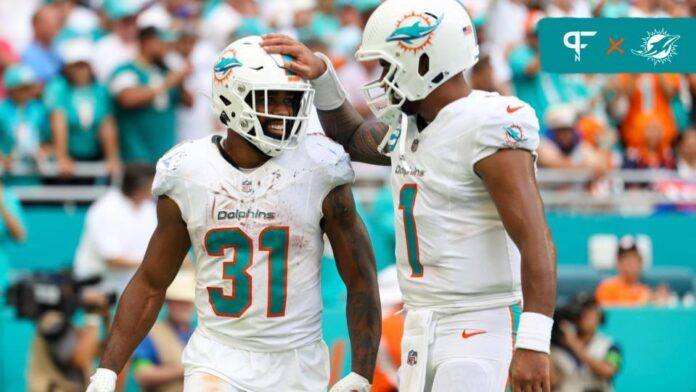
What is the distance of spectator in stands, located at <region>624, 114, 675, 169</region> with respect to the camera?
11.1 m

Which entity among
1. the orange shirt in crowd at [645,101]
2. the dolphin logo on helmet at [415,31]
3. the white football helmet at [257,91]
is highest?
the dolphin logo on helmet at [415,31]

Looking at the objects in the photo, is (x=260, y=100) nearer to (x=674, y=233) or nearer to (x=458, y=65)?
(x=458, y=65)

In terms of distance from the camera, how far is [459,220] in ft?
15.2

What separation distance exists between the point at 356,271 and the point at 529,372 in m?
0.99

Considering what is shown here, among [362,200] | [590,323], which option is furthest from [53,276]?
[590,323]

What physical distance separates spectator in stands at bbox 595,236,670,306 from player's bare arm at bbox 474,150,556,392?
Result: 16.0 ft

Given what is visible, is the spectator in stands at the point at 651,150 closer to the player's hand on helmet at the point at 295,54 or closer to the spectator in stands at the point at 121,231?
the spectator in stands at the point at 121,231

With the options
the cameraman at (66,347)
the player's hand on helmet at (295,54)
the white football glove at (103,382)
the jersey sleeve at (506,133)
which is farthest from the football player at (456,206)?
the cameraman at (66,347)

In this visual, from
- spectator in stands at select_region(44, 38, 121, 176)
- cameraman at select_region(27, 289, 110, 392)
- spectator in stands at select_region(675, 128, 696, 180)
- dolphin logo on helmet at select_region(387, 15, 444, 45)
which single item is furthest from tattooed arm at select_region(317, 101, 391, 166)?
spectator in stands at select_region(675, 128, 696, 180)

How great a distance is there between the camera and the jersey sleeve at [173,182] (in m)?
5.04

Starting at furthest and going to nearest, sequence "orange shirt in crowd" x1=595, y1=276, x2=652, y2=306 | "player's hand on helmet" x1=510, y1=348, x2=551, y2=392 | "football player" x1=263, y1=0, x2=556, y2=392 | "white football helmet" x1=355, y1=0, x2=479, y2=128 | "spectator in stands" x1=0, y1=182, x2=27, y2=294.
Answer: "orange shirt in crowd" x1=595, y1=276, x2=652, y2=306, "spectator in stands" x1=0, y1=182, x2=27, y2=294, "white football helmet" x1=355, y1=0, x2=479, y2=128, "football player" x1=263, y1=0, x2=556, y2=392, "player's hand on helmet" x1=510, y1=348, x2=551, y2=392

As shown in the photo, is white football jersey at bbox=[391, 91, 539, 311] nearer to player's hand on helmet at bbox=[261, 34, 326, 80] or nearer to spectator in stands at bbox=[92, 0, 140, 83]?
player's hand on helmet at bbox=[261, 34, 326, 80]

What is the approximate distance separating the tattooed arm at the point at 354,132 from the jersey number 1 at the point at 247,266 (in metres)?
0.48

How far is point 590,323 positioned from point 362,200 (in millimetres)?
2198
